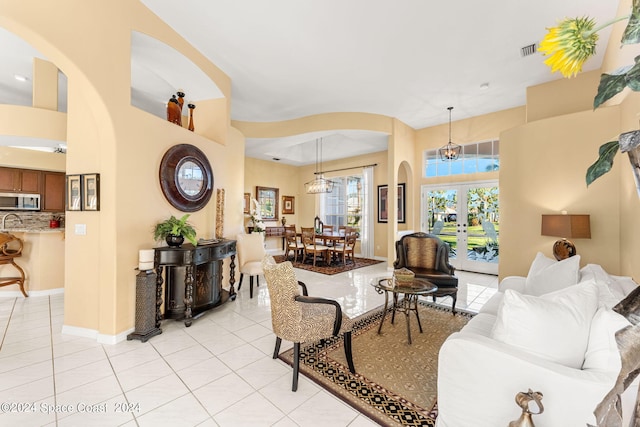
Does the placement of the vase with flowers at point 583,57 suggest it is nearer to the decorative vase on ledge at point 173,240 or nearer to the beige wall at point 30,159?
the decorative vase on ledge at point 173,240

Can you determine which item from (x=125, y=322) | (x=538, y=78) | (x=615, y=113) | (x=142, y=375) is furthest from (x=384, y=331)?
(x=538, y=78)

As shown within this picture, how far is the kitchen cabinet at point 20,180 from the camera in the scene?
5.22 meters

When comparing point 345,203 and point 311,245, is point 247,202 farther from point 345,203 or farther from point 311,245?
point 345,203

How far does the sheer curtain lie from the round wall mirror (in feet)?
16.5

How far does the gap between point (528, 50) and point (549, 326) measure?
373 cm

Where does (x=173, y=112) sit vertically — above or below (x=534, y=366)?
above

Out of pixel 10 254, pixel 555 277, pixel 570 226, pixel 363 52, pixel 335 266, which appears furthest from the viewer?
pixel 335 266

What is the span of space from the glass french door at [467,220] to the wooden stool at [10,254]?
7680 millimetres

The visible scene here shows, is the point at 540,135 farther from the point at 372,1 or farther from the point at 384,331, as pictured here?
the point at 384,331

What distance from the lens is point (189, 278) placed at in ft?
9.77

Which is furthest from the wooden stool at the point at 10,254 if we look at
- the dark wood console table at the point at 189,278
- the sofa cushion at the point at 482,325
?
the sofa cushion at the point at 482,325

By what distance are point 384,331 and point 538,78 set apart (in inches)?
180

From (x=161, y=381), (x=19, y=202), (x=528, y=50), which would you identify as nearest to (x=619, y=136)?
(x=161, y=381)

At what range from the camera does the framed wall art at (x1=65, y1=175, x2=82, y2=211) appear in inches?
107
